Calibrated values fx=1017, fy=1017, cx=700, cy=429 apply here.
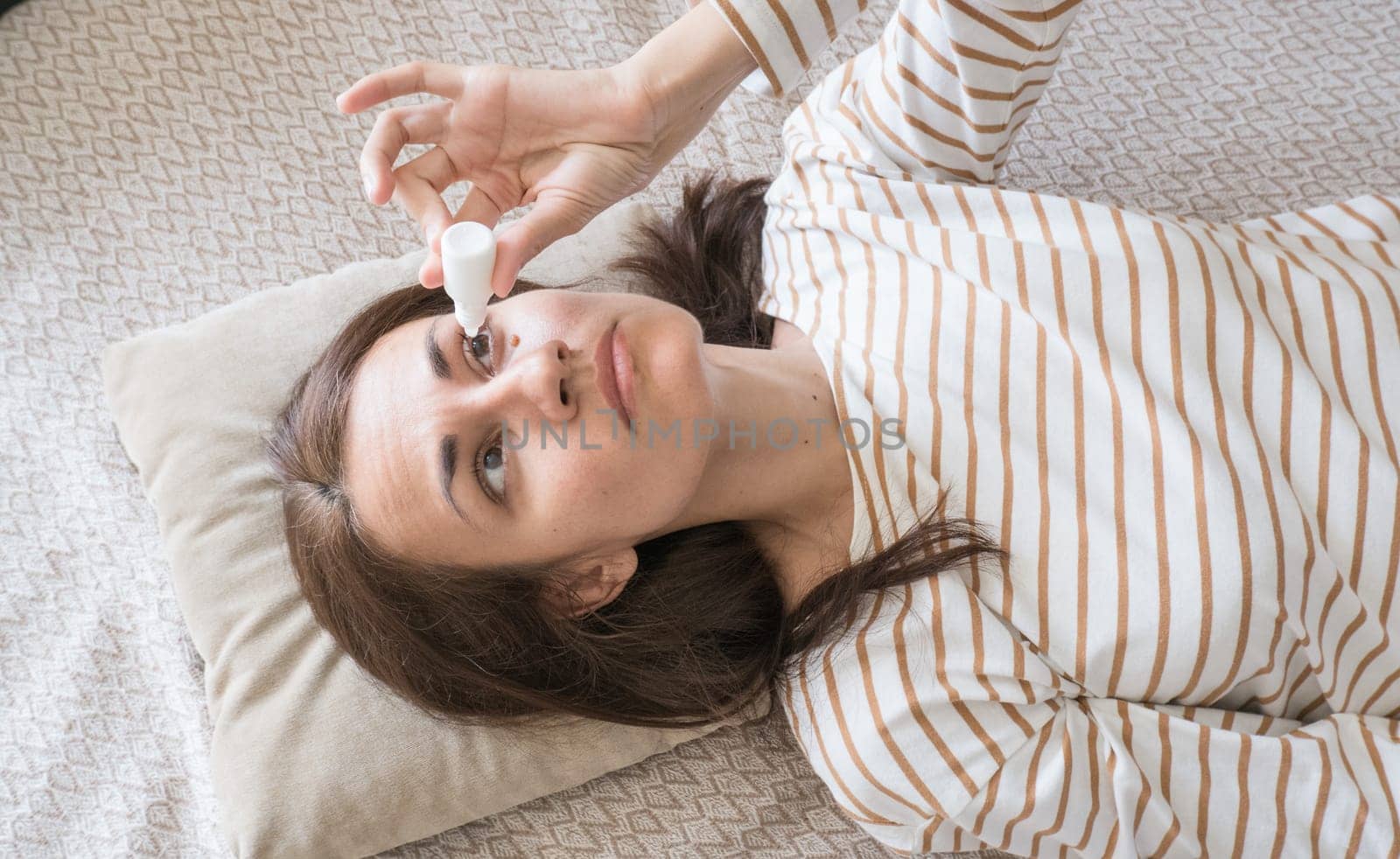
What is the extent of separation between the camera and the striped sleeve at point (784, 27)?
108cm

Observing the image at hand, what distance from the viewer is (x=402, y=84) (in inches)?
39.3

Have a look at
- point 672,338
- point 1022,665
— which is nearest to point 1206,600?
point 1022,665

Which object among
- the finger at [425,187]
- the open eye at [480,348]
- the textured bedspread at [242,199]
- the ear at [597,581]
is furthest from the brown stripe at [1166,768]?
Answer: the finger at [425,187]

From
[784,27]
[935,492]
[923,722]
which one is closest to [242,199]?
[784,27]

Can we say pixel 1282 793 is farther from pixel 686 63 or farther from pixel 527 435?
pixel 686 63

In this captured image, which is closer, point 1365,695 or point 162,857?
point 1365,695

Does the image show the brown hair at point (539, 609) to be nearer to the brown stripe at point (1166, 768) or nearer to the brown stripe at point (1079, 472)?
the brown stripe at point (1079, 472)

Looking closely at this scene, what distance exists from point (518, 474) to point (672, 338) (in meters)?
0.21

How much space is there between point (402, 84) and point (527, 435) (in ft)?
1.20

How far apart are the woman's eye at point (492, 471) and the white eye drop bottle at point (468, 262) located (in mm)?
170

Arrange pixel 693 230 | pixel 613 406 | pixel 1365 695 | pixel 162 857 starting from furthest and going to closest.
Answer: pixel 693 230, pixel 162 857, pixel 1365 695, pixel 613 406

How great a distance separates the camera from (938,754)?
1078 mm

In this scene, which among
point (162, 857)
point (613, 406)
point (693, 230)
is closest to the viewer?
point (613, 406)

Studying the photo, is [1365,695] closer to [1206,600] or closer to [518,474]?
[1206,600]
